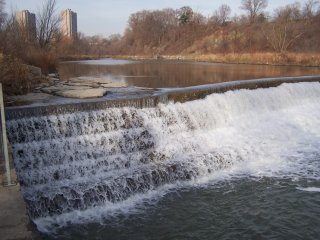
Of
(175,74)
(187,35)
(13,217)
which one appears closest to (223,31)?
(187,35)

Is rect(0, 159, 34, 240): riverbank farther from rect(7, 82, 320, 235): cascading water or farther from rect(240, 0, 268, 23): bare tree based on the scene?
rect(240, 0, 268, 23): bare tree

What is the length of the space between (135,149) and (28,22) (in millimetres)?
13181

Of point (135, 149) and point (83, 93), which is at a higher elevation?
point (83, 93)

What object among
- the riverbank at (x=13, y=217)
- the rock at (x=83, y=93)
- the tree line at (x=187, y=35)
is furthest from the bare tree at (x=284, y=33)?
the riverbank at (x=13, y=217)

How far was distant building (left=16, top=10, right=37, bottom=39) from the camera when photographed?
659 inches

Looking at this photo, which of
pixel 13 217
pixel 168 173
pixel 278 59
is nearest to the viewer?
pixel 13 217

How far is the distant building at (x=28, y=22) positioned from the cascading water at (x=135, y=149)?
32.9ft

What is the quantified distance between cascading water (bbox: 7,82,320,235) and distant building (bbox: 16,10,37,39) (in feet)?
32.9

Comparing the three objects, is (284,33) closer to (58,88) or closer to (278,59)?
(278,59)

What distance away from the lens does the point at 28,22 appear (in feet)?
60.7

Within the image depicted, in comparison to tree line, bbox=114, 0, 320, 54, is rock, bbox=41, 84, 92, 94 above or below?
below

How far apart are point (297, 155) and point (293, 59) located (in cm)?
2055

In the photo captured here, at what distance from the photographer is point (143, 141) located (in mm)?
8516

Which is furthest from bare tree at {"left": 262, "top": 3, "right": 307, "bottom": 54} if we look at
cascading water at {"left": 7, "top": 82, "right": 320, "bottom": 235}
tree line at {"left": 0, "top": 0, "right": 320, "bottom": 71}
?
cascading water at {"left": 7, "top": 82, "right": 320, "bottom": 235}
